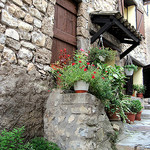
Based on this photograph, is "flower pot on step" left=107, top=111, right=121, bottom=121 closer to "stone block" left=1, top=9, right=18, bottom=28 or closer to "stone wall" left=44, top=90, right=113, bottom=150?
"stone wall" left=44, top=90, right=113, bottom=150

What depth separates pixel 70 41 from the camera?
399 centimetres

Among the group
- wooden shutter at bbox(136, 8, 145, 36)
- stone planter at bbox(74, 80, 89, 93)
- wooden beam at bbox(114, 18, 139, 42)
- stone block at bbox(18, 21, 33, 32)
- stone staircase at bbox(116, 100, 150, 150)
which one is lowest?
stone staircase at bbox(116, 100, 150, 150)

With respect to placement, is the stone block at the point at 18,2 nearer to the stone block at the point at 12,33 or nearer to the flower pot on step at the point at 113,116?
the stone block at the point at 12,33

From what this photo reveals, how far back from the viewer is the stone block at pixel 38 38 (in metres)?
2.91

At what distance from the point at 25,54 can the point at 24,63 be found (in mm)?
149

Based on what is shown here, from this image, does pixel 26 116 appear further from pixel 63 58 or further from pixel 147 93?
pixel 147 93

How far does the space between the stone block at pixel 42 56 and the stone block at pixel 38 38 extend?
12 centimetres

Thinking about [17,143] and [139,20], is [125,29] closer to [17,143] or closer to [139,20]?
[139,20]

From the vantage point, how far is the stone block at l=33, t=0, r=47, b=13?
3.01m

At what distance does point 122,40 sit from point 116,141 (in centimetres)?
410

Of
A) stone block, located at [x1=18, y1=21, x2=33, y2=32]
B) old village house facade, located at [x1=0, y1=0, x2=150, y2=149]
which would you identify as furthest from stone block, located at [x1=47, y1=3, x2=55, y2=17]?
stone block, located at [x1=18, y1=21, x2=33, y2=32]

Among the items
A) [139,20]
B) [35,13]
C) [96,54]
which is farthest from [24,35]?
[139,20]

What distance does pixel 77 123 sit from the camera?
241 centimetres

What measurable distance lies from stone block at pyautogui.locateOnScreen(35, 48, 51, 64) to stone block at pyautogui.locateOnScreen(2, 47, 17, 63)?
0.43 meters
